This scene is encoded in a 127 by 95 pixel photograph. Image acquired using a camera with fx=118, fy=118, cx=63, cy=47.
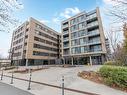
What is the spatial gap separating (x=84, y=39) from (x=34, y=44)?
19611 millimetres

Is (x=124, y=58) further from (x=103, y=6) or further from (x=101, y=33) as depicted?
(x=101, y=33)

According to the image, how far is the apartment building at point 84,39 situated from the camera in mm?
37812

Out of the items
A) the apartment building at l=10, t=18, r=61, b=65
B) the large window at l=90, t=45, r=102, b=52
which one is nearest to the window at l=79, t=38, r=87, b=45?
the large window at l=90, t=45, r=102, b=52

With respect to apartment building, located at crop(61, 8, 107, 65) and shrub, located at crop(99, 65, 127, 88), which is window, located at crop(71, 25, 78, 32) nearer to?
apartment building, located at crop(61, 8, 107, 65)

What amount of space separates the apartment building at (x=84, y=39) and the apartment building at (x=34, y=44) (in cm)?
989

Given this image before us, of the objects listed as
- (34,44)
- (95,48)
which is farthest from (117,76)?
(34,44)

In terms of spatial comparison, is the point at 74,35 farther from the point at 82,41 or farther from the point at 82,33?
the point at 82,41

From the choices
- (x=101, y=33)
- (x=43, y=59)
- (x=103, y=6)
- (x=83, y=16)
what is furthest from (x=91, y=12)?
(x=103, y=6)

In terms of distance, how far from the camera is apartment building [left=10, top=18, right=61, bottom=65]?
4447 centimetres

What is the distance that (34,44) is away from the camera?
4666 centimetres

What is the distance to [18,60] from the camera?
157 ft

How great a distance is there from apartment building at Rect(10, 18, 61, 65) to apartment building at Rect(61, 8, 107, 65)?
989cm

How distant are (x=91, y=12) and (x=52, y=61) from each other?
97.9 feet

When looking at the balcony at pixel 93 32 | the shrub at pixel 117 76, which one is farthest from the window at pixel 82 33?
the shrub at pixel 117 76
